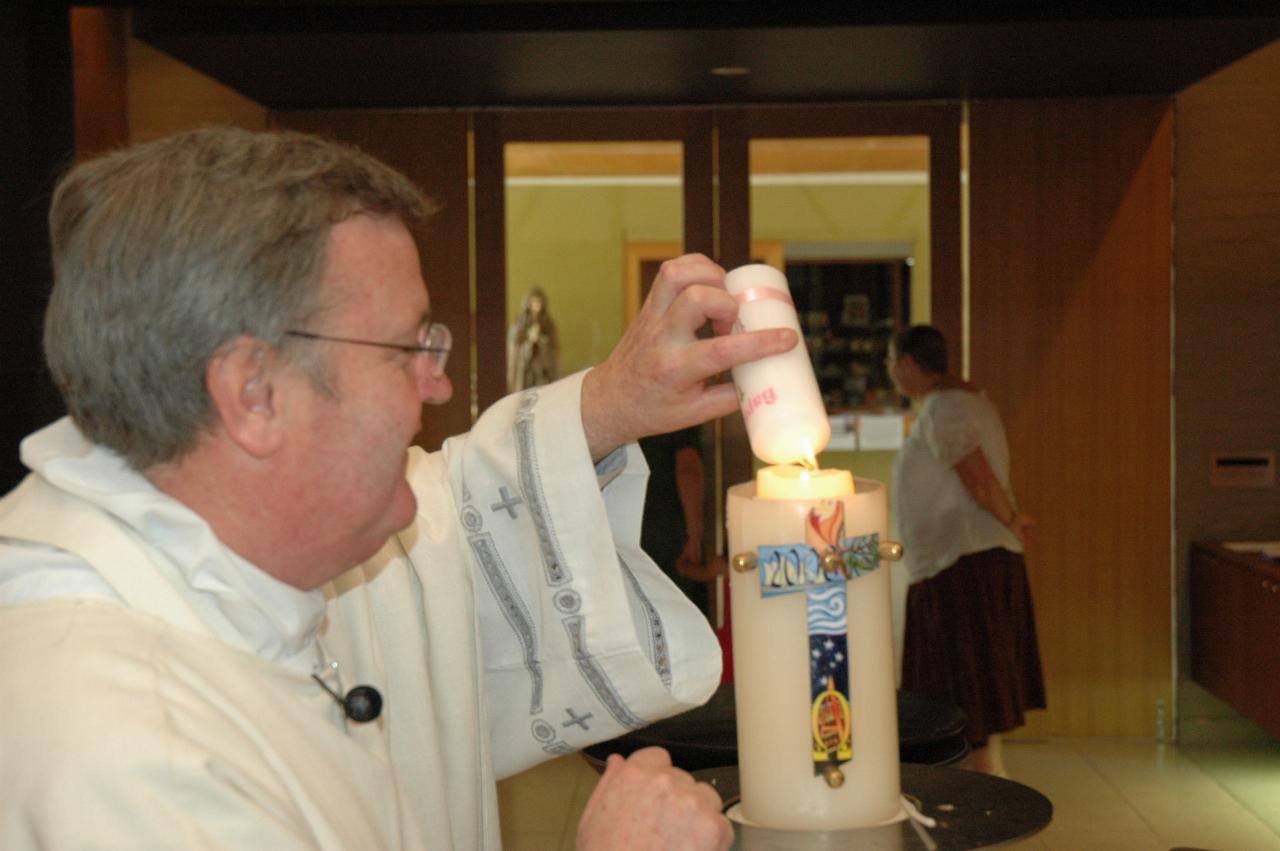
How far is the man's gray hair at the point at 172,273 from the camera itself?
1026mm

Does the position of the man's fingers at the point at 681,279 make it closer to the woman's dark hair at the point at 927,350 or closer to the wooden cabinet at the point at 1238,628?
the woman's dark hair at the point at 927,350

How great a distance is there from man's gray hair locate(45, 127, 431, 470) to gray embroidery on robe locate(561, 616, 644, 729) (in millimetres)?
544

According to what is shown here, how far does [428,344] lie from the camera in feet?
3.87

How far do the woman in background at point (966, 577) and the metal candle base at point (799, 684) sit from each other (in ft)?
10.1

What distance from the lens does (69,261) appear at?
1050 millimetres

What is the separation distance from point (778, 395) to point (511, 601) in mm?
441

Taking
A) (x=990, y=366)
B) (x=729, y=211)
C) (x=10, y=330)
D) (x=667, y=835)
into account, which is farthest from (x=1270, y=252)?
(x=667, y=835)

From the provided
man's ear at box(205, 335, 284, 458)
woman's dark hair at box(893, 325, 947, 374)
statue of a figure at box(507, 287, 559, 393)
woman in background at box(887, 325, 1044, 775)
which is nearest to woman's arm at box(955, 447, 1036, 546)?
woman in background at box(887, 325, 1044, 775)

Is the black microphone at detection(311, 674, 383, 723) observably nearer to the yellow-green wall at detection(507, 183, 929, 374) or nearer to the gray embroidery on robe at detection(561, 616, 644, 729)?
the gray embroidery on robe at detection(561, 616, 644, 729)

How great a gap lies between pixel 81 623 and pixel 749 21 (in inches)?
144

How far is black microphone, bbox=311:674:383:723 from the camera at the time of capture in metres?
1.14

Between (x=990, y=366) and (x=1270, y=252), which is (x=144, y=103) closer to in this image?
(x=990, y=366)

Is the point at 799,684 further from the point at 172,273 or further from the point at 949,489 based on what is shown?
the point at 949,489

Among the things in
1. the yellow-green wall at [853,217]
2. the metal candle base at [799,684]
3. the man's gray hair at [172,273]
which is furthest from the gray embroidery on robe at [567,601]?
the yellow-green wall at [853,217]
